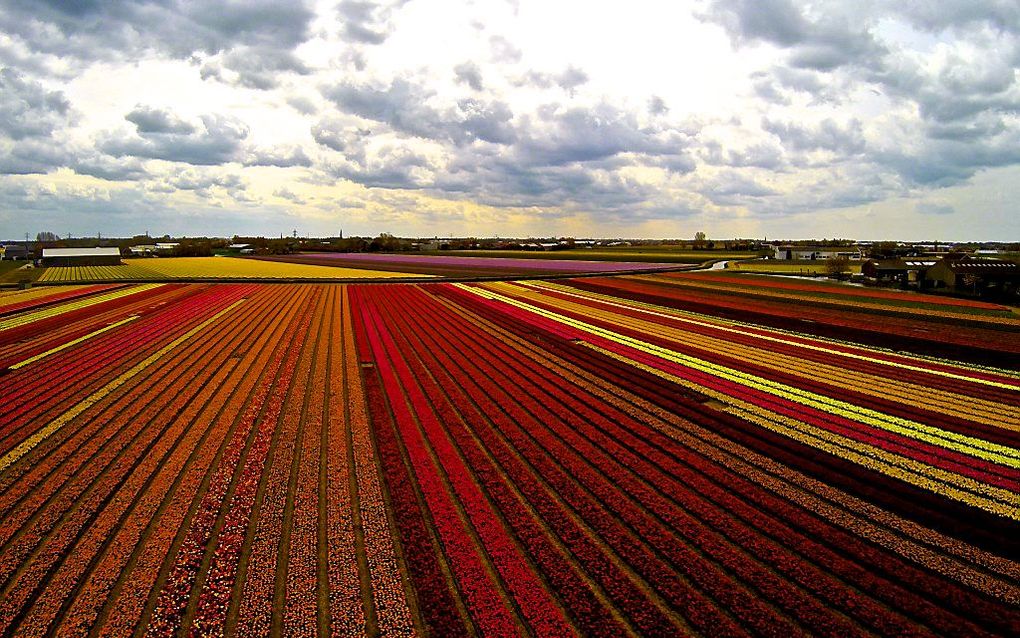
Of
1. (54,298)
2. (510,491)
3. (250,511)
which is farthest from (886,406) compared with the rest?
(54,298)

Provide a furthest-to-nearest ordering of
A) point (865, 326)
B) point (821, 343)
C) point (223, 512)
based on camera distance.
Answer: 1. point (865, 326)
2. point (821, 343)
3. point (223, 512)

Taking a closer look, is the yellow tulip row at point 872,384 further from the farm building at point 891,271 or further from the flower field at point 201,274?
the farm building at point 891,271

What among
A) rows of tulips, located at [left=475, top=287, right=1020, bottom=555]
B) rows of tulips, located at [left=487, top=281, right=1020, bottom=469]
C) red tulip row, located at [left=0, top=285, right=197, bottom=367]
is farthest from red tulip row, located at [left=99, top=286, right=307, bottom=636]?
rows of tulips, located at [left=487, top=281, right=1020, bottom=469]

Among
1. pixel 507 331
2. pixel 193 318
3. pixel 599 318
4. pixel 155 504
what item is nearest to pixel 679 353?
pixel 507 331

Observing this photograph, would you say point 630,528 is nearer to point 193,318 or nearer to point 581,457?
point 581,457

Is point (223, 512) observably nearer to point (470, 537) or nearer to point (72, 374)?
point (470, 537)

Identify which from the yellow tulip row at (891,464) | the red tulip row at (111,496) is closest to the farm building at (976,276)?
the yellow tulip row at (891,464)
